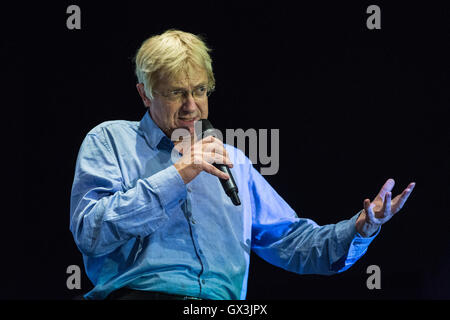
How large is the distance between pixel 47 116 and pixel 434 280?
6.33 feet

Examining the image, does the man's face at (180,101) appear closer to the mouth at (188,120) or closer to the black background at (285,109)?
the mouth at (188,120)

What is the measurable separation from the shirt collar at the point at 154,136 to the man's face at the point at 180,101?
0.03 m

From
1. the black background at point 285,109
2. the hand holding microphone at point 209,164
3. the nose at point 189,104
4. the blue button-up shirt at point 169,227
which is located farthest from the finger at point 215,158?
the black background at point 285,109

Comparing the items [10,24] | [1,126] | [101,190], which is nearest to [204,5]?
[10,24]

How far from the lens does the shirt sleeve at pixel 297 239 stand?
1972 millimetres

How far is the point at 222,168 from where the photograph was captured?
175 cm

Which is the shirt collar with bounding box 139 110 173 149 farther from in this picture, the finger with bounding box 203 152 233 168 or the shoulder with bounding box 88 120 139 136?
the finger with bounding box 203 152 233 168

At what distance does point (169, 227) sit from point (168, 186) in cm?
23

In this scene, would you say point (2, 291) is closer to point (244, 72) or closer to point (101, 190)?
point (101, 190)

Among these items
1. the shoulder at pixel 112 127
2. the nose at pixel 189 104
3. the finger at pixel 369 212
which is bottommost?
the finger at pixel 369 212

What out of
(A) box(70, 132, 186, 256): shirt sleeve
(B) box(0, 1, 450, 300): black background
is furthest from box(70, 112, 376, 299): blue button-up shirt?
(B) box(0, 1, 450, 300): black background

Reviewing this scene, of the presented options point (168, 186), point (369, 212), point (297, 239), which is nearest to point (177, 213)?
point (168, 186)

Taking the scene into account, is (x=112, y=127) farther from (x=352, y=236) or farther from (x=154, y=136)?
(x=352, y=236)

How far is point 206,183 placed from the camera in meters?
2.04
